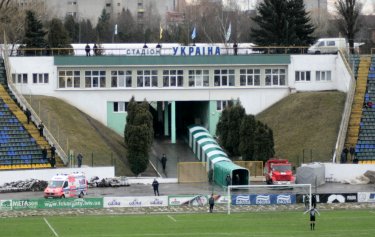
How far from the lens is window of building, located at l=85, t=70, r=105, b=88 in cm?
10031

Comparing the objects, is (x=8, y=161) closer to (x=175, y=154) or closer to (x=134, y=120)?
(x=134, y=120)

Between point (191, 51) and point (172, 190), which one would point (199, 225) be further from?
point (191, 51)

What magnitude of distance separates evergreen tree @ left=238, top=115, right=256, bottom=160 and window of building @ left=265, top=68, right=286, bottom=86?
15369 mm

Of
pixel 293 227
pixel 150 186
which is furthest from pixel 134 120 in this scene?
pixel 293 227

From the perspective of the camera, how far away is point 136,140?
8569cm

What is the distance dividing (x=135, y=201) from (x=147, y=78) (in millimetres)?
31412

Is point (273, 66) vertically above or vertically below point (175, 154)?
above

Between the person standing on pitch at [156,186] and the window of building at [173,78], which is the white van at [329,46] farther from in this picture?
the person standing on pitch at [156,186]

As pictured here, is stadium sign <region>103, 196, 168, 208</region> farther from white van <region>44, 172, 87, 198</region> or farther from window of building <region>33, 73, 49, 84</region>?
window of building <region>33, 73, 49, 84</region>

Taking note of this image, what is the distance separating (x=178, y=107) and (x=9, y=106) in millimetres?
24187

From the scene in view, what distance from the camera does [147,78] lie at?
101000 mm

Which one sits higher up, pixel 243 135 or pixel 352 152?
pixel 243 135

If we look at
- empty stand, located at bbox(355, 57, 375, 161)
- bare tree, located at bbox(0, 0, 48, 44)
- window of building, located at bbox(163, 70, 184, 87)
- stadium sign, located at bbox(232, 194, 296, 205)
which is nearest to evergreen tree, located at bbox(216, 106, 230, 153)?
window of building, located at bbox(163, 70, 184, 87)

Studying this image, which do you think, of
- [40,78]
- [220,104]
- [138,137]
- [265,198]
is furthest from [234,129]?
[40,78]
